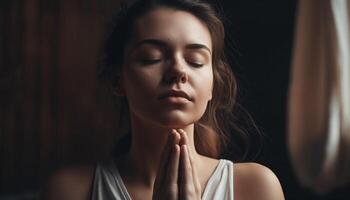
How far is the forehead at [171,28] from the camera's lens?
873 millimetres

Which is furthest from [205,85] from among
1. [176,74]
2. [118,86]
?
[118,86]

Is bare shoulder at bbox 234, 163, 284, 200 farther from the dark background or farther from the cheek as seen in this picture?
the dark background

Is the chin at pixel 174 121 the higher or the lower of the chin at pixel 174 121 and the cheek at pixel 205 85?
the lower

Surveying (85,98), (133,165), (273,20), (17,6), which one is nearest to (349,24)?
(273,20)

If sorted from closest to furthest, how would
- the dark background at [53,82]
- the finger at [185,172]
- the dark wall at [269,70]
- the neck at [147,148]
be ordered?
the finger at [185,172] < the neck at [147,148] < the dark wall at [269,70] < the dark background at [53,82]

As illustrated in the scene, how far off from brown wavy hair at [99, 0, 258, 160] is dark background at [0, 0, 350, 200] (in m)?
0.65

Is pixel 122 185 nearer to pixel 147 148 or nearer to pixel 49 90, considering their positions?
pixel 147 148

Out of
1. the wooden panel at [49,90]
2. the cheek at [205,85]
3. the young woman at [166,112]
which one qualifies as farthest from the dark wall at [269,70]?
the cheek at [205,85]

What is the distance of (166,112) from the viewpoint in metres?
0.84

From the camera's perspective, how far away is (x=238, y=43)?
1.75m

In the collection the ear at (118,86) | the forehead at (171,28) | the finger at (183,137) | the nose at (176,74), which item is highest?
the forehead at (171,28)

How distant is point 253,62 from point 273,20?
0.48 ft

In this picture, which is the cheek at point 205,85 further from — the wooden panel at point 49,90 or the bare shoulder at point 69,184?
the wooden panel at point 49,90

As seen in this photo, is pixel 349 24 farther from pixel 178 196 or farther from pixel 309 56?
pixel 178 196
